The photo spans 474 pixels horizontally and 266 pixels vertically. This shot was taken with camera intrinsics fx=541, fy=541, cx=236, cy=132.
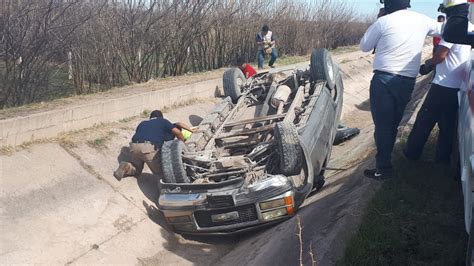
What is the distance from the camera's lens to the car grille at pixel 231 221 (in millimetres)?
6188

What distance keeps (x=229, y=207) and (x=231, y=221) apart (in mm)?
215

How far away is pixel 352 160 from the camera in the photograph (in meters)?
8.21

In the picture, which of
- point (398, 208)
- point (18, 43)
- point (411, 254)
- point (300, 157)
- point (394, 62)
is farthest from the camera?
point (18, 43)

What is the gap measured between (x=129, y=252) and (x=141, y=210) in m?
0.89

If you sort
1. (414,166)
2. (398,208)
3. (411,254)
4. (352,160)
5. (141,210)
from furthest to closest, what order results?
1. (352,160)
2. (141,210)
3. (414,166)
4. (398,208)
5. (411,254)

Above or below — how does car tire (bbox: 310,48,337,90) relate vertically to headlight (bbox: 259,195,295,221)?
above

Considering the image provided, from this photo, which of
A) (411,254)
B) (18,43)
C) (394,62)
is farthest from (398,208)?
(18,43)

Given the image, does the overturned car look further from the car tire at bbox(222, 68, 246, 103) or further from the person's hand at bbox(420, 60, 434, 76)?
the person's hand at bbox(420, 60, 434, 76)

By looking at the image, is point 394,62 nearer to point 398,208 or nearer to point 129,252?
point 398,208

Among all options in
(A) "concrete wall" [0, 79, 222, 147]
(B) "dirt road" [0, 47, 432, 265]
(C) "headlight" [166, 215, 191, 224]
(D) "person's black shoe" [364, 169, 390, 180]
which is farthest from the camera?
(A) "concrete wall" [0, 79, 222, 147]

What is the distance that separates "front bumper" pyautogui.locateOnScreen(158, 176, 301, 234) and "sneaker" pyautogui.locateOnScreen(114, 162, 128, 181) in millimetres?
1278

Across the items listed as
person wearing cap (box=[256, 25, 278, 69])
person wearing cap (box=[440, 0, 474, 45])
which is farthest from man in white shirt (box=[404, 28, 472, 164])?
person wearing cap (box=[256, 25, 278, 69])

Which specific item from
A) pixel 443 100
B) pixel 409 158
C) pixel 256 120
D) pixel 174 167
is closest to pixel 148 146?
pixel 174 167

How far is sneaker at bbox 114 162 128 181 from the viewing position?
7.57 m
